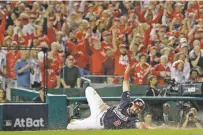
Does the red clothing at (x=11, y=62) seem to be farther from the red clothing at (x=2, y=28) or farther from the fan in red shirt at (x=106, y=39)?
the fan in red shirt at (x=106, y=39)

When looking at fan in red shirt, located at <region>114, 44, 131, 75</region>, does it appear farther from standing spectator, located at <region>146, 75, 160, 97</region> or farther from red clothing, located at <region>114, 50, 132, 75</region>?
standing spectator, located at <region>146, 75, 160, 97</region>

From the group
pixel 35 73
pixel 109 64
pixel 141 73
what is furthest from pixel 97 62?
pixel 35 73

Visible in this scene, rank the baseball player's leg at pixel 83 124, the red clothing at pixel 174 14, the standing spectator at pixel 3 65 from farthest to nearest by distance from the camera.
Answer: the red clothing at pixel 174 14 < the standing spectator at pixel 3 65 < the baseball player's leg at pixel 83 124

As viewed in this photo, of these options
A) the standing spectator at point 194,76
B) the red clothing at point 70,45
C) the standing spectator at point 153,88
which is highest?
the red clothing at point 70,45

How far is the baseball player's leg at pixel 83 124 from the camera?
47.2 ft

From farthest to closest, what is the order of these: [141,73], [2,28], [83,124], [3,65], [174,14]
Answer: [174,14] < [2,28] < [141,73] < [3,65] < [83,124]

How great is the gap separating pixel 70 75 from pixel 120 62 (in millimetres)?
1518

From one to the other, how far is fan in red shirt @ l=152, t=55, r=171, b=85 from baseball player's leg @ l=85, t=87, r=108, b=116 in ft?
10.4

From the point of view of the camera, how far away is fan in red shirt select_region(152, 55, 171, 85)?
17.8m

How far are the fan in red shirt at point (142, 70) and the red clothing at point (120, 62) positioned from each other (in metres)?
0.66

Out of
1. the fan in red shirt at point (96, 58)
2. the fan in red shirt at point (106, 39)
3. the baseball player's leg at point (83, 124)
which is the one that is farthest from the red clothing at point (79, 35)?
the baseball player's leg at point (83, 124)

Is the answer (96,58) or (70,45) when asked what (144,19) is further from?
(96,58)

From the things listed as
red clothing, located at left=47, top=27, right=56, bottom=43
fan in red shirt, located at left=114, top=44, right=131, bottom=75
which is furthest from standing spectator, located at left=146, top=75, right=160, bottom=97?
red clothing, located at left=47, top=27, right=56, bottom=43

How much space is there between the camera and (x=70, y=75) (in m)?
17.6
